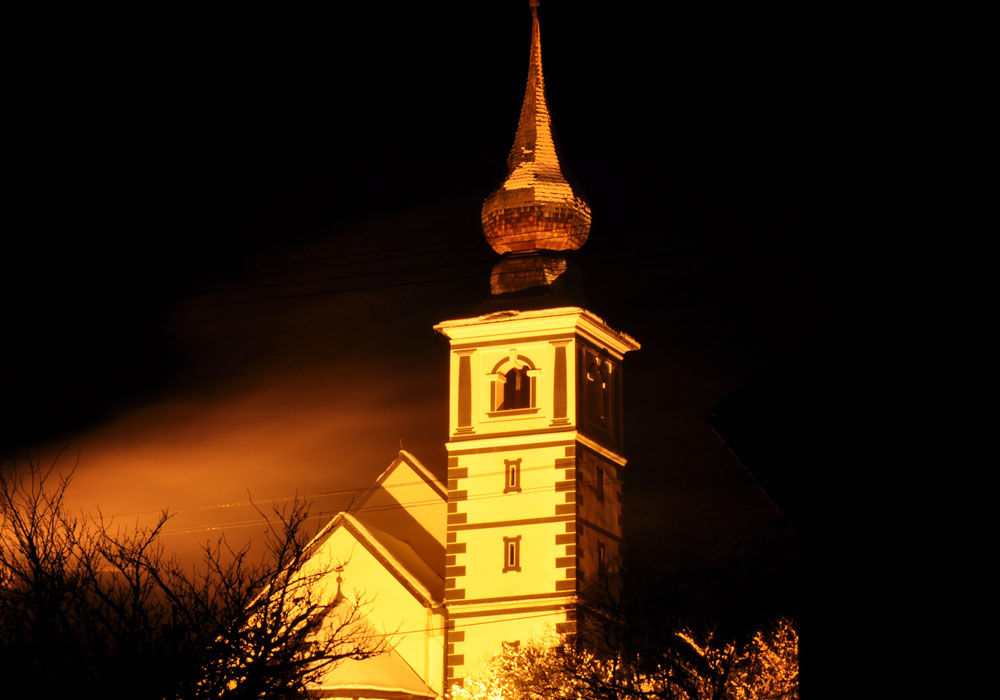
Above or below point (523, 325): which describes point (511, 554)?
below

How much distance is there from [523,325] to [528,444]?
10.3ft

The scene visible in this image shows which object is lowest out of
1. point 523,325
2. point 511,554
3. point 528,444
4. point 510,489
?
point 511,554

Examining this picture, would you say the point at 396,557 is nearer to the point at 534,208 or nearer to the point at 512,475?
the point at 512,475

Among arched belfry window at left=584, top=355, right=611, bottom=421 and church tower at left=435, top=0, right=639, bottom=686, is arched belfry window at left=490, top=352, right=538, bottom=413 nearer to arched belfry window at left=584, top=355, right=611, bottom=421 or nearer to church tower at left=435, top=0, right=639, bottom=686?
church tower at left=435, top=0, right=639, bottom=686

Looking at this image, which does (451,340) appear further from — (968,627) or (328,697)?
(968,627)

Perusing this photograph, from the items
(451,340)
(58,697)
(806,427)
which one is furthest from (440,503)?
(806,427)

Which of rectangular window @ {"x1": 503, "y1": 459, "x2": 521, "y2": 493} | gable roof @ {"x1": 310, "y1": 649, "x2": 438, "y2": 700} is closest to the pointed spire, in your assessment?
rectangular window @ {"x1": 503, "y1": 459, "x2": 521, "y2": 493}

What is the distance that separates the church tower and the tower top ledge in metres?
0.04

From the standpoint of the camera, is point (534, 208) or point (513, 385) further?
point (534, 208)

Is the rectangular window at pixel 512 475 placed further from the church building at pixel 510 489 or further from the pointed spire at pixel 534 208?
the pointed spire at pixel 534 208

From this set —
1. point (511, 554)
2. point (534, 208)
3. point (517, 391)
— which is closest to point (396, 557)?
point (511, 554)

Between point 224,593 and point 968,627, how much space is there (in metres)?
12.7

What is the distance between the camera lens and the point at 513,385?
176ft

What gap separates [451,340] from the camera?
5394 centimetres
